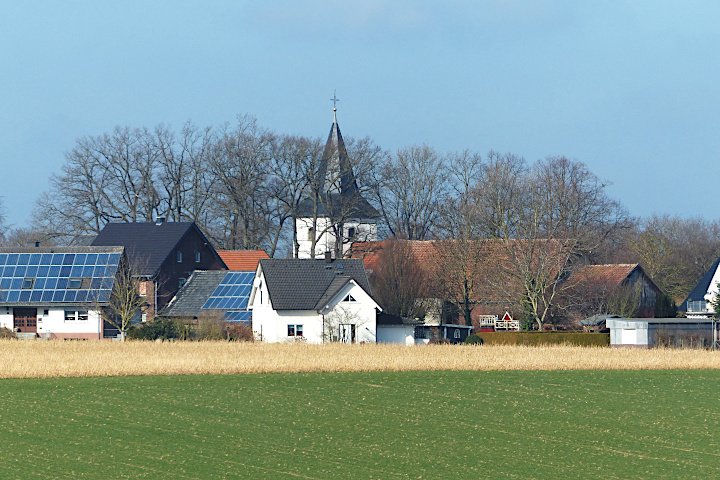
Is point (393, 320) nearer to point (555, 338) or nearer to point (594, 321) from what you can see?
point (555, 338)

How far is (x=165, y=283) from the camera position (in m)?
66.9

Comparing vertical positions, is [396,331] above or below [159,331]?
below

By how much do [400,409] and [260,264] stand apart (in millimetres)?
36141

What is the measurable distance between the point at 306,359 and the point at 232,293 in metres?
27.5

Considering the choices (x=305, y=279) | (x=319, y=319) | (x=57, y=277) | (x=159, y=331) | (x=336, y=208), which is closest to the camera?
(x=159, y=331)

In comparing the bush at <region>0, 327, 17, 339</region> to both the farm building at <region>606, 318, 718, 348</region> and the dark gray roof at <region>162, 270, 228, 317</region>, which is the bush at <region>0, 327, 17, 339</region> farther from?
the farm building at <region>606, 318, 718, 348</region>

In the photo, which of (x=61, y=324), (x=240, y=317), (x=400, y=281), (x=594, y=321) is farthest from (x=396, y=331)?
(x=61, y=324)

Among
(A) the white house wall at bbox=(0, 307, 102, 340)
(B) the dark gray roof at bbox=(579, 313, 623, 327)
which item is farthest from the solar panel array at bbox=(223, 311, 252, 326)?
(B) the dark gray roof at bbox=(579, 313, 623, 327)

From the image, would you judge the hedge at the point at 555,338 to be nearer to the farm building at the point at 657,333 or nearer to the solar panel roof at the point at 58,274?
the farm building at the point at 657,333

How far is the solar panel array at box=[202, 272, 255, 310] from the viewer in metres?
61.8

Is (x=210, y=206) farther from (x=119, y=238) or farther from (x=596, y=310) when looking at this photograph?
(x=596, y=310)

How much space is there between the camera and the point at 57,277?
2437 inches

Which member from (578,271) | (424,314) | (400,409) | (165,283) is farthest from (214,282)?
(400,409)

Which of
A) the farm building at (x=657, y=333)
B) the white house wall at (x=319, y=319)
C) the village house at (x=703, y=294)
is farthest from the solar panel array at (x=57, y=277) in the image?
the village house at (x=703, y=294)
